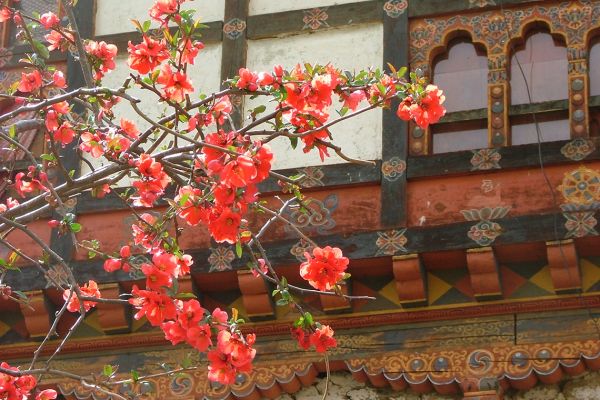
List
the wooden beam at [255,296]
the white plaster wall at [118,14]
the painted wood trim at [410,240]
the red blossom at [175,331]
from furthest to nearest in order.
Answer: the white plaster wall at [118,14] < the wooden beam at [255,296] < the painted wood trim at [410,240] < the red blossom at [175,331]

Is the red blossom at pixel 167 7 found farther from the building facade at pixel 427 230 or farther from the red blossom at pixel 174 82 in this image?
the building facade at pixel 427 230

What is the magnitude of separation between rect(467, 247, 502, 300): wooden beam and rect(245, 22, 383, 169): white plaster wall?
1.22 metres

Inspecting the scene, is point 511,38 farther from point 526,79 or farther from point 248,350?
point 248,350

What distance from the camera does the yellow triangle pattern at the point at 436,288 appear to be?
37.6 feet

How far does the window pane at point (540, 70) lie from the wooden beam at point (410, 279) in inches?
58.8

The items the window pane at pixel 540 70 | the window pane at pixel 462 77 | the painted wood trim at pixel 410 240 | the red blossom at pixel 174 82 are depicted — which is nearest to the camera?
the red blossom at pixel 174 82

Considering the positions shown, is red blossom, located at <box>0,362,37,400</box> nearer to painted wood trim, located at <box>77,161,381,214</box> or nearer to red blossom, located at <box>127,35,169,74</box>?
red blossom, located at <box>127,35,169,74</box>

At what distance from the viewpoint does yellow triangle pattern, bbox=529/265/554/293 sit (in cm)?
1120

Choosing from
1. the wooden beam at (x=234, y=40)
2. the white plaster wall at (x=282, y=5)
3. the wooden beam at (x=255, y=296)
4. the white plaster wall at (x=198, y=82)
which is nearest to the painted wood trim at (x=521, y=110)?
the white plaster wall at (x=282, y=5)

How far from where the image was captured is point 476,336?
1122cm

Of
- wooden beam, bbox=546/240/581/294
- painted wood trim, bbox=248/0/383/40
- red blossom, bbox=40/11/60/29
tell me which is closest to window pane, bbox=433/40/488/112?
painted wood trim, bbox=248/0/383/40

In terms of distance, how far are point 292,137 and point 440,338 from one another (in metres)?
3.19

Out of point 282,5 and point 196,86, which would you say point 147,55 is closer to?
point 196,86

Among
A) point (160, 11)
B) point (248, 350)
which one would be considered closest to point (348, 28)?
point (160, 11)
